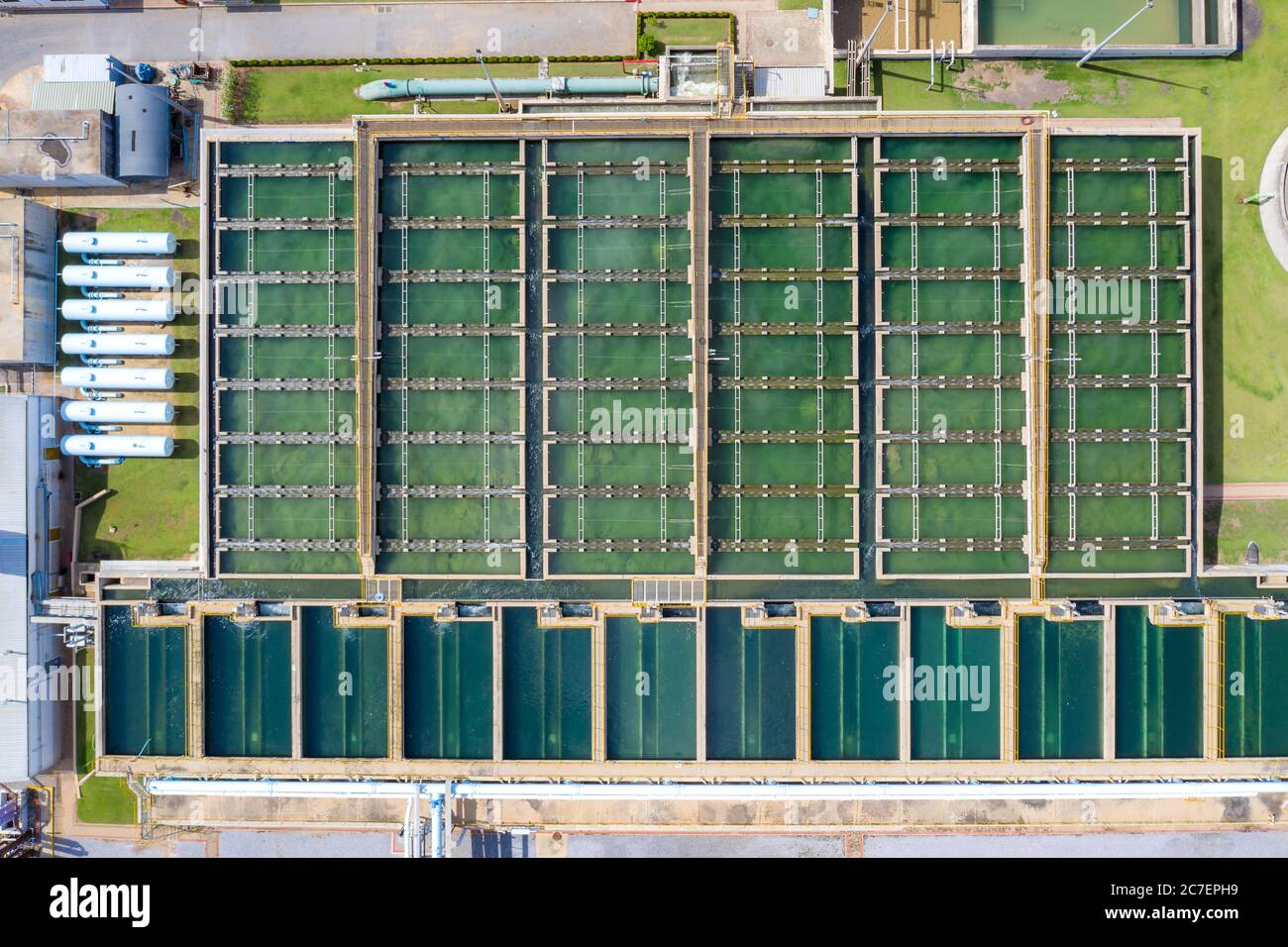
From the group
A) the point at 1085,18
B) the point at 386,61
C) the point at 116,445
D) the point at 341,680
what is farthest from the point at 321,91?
the point at 1085,18

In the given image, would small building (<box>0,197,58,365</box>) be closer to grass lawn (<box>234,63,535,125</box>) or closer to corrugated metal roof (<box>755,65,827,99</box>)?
grass lawn (<box>234,63,535,125</box>)

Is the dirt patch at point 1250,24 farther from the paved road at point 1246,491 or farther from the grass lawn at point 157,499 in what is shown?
the grass lawn at point 157,499

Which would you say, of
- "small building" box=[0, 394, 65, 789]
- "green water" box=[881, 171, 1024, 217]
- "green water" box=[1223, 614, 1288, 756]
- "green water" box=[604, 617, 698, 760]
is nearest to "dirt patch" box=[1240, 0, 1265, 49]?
"green water" box=[881, 171, 1024, 217]

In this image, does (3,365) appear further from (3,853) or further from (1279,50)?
(1279,50)

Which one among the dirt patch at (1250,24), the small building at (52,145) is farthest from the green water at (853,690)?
the small building at (52,145)

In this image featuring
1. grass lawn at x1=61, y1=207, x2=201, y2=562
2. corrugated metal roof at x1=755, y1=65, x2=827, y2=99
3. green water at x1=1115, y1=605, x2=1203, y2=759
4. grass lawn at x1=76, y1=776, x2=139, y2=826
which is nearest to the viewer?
green water at x1=1115, y1=605, x2=1203, y2=759

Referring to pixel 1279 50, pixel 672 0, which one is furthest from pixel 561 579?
pixel 1279 50
